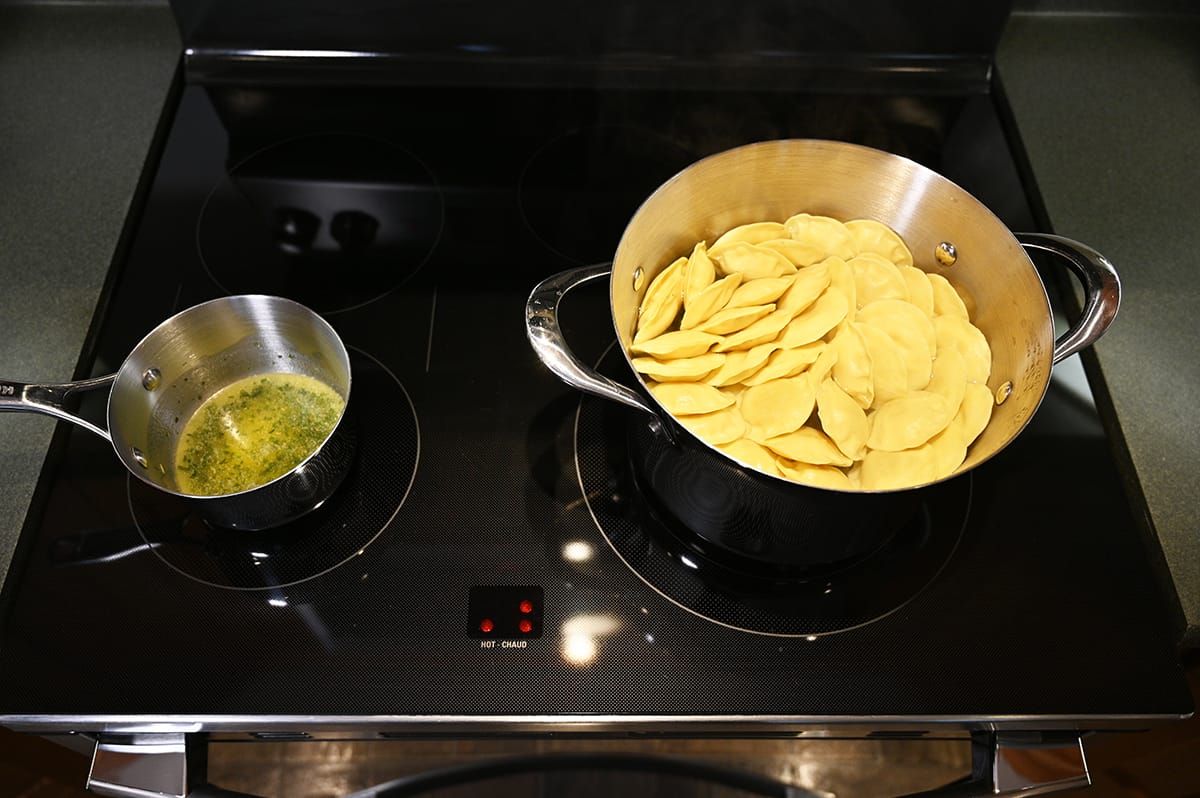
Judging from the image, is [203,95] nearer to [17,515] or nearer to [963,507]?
[17,515]

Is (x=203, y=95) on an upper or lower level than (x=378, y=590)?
upper

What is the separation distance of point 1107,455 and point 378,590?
76cm

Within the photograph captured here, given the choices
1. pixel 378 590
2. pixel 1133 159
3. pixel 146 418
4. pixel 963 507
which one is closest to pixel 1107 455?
pixel 963 507

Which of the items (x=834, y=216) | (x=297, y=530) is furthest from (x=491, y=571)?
(x=834, y=216)

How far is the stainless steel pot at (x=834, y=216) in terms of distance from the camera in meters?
0.70

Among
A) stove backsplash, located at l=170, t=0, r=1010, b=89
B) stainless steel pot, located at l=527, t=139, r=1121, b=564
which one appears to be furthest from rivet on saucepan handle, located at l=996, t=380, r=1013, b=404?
stove backsplash, located at l=170, t=0, r=1010, b=89

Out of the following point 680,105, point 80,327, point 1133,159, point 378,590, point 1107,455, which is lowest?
point 378,590

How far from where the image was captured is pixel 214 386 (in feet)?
2.96

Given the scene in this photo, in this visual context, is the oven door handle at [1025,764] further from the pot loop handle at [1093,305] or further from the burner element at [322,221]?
the burner element at [322,221]

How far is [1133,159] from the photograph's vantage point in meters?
1.11

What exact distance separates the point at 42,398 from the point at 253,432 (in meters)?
0.18

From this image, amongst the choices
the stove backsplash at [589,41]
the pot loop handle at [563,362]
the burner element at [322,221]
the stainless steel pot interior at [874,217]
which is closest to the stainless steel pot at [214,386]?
the burner element at [322,221]

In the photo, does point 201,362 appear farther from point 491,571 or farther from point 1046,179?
point 1046,179

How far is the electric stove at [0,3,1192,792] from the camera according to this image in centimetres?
74
